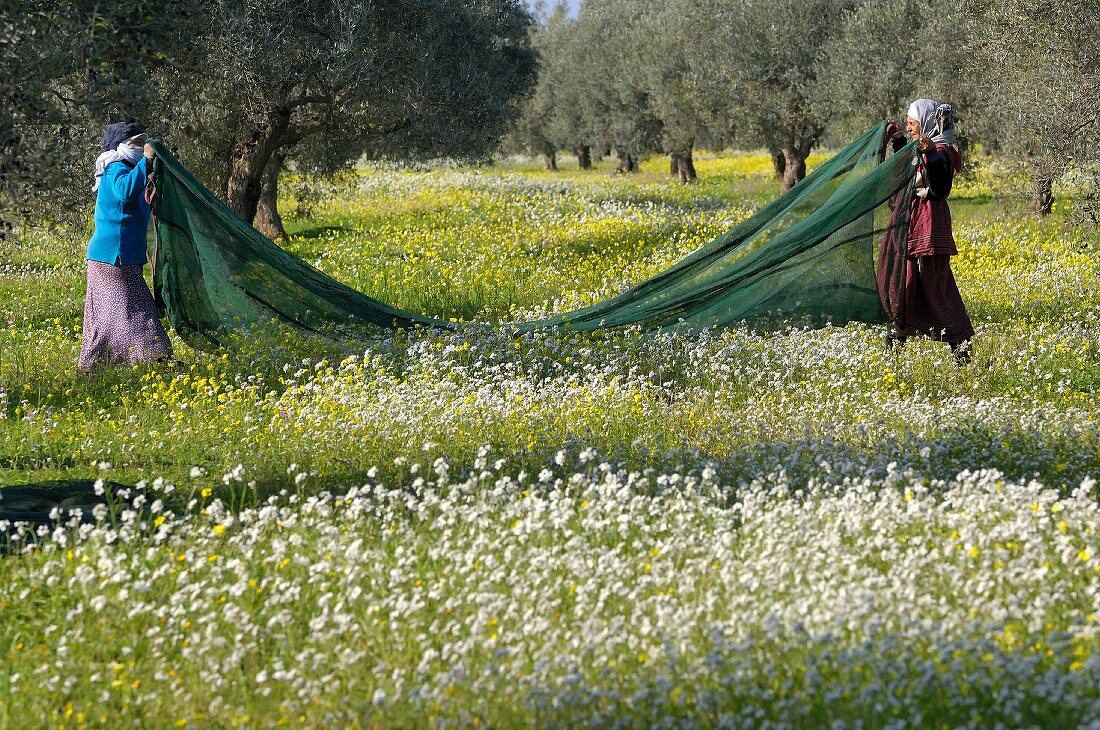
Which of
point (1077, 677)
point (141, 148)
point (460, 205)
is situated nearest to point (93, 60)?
point (141, 148)

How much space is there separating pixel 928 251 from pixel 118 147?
263 inches

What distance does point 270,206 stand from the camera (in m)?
20.1

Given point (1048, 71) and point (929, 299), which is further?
point (1048, 71)

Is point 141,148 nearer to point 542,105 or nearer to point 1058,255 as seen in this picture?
point 1058,255

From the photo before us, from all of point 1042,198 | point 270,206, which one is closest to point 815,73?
point 1042,198

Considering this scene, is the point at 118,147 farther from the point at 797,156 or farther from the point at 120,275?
the point at 797,156

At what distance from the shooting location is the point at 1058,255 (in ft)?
52.5

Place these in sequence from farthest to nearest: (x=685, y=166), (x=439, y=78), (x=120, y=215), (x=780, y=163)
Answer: (x=685, y=166), (x=780, y=163), (x=439, y=78), (x=120, y=215)

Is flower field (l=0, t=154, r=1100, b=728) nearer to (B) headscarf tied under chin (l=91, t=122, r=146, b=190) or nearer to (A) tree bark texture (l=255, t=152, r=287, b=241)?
(B) headscarf tied under chin (l=91, t=122, r=146, b=190)

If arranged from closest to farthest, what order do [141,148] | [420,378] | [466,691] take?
[466,691], [420,378], [141,148]

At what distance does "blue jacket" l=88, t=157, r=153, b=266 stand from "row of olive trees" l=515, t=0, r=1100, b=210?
11.0 metres

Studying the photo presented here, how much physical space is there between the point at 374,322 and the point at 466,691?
7.12 m

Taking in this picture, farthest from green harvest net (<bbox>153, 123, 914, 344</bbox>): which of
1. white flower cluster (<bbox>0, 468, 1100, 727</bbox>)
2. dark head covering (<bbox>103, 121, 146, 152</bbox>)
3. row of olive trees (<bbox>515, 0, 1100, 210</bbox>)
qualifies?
row of olive trees (<bbox>515, 0, 1100, 210</bbox>)

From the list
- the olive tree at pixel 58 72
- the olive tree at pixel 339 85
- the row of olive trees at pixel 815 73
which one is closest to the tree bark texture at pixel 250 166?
the olive tree at pixel 339 85
